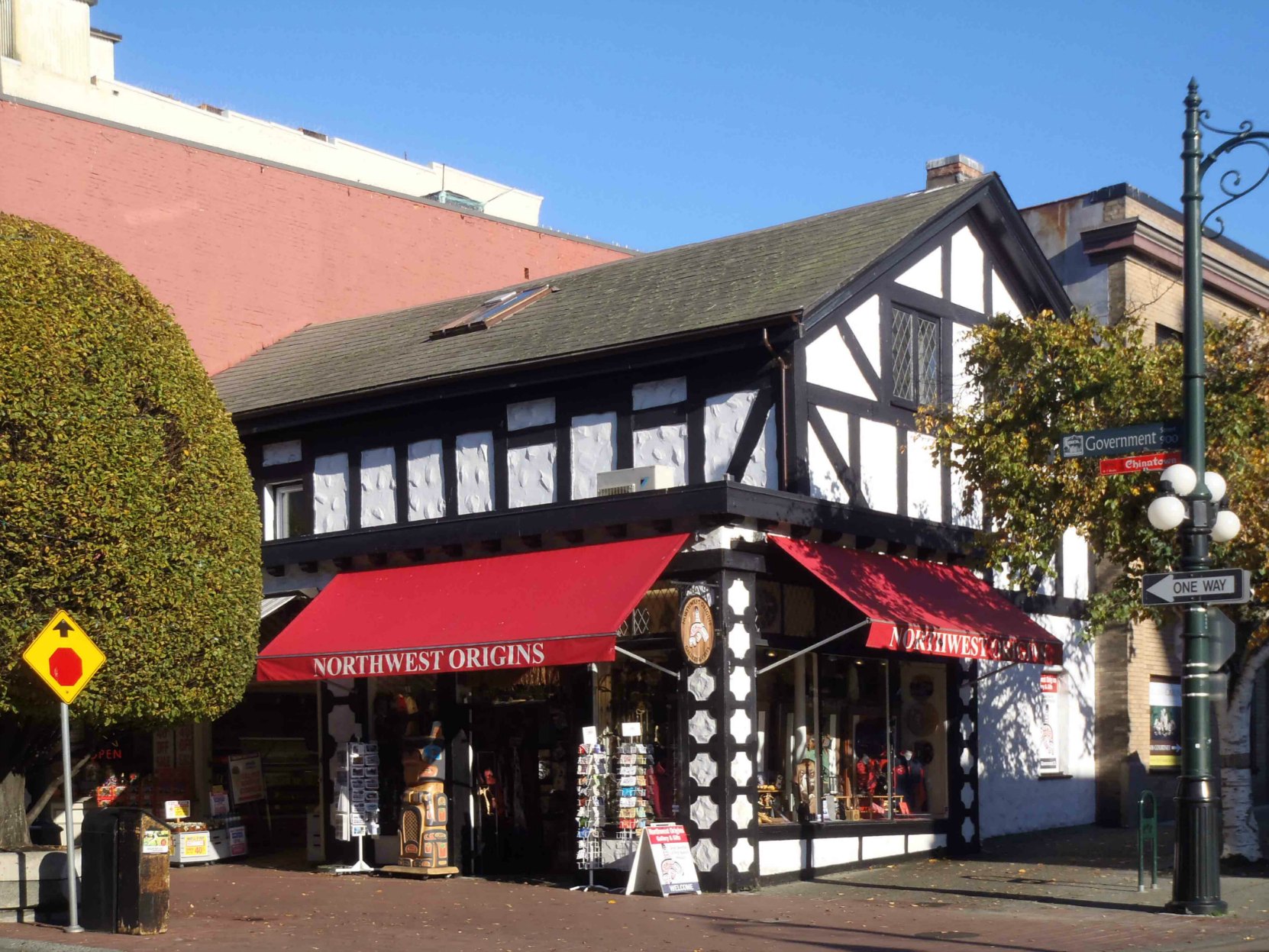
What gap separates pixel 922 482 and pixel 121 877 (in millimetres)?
10461

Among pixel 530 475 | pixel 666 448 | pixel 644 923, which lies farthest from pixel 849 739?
pixel 644 923

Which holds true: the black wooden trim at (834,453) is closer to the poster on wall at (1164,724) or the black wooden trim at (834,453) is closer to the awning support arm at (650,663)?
the awning support arm at (650,663)

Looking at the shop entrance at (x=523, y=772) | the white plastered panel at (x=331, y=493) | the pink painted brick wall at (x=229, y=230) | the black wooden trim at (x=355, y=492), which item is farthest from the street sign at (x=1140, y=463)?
the pink painted brick wall at (x=229, y=230)

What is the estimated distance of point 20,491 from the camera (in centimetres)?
1438

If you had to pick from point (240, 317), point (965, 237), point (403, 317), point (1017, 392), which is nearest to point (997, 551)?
point (1017, 392)

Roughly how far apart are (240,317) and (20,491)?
15.0 metres

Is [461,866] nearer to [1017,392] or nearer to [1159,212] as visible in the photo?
[1017,392]

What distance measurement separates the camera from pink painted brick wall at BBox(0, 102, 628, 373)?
90.2 ft

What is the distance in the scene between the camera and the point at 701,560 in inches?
690

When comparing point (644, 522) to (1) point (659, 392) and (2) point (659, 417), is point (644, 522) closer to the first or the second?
(2) point (659, 417)

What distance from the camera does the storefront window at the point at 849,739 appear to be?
18.7 meters

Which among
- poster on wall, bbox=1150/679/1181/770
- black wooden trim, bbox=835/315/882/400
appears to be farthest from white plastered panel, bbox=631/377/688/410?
poster on wall, bbox=1150/679/1181/770

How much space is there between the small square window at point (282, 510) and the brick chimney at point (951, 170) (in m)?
9.98

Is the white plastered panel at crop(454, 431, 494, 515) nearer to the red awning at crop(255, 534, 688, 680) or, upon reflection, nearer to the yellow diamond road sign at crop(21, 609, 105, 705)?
the red awning at crop(255, 534, 688, 680)
